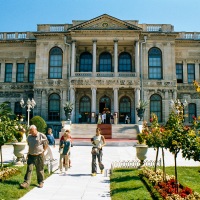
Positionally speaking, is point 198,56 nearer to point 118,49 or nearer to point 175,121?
point 118,49

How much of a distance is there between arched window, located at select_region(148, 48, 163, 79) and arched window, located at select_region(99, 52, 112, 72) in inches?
214

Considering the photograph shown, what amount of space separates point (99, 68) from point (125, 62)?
12.0ft

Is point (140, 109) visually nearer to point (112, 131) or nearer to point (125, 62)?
point (112, 131)

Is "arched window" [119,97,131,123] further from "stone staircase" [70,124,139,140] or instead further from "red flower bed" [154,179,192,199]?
"red flower bed" [154,179,192,199]

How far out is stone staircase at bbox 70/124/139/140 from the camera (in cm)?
2973

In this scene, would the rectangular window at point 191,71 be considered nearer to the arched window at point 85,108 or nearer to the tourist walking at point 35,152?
the arched window at point 85,108

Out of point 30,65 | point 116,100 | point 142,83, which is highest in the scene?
point 30,65

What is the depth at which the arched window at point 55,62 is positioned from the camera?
3556 centimetres

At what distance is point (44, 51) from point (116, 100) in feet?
38.2

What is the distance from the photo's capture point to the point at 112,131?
30391 mm

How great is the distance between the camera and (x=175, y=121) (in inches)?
360

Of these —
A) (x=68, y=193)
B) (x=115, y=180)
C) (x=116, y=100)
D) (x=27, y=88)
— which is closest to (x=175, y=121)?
(x=115, y=180)

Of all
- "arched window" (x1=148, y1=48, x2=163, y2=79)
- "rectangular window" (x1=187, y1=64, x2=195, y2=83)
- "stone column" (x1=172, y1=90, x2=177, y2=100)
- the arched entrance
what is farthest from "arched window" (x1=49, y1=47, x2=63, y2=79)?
"rectangular window" (x1=187, y1=64, x2=195, y2=83)

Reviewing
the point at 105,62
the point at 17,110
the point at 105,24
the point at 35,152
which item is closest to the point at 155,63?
the point at 105,62
